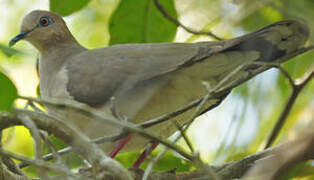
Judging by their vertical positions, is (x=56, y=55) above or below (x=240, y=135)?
above

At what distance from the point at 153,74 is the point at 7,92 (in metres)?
1.57

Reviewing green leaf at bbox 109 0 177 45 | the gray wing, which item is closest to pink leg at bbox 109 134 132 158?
the gray wing

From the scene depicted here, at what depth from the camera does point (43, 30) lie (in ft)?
15.3

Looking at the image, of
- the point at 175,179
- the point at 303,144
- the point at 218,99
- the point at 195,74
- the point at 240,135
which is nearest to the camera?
the point at 303,144

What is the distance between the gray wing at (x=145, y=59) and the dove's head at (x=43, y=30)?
80 centimetres

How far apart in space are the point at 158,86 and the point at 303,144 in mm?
2567

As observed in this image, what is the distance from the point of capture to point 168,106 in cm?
371

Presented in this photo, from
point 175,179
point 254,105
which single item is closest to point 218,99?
point 175,179

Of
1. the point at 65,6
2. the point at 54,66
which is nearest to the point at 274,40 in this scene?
the point at 65,6

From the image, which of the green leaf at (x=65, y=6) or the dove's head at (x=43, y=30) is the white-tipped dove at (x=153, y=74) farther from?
the dove's head at (x=43, y=30)

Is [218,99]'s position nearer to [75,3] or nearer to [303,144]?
[75,3]

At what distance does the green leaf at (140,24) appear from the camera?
4.08 metres

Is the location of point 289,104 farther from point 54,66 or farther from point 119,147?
point 54,66

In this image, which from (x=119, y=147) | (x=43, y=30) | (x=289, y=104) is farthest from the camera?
(x=43, y=30)
